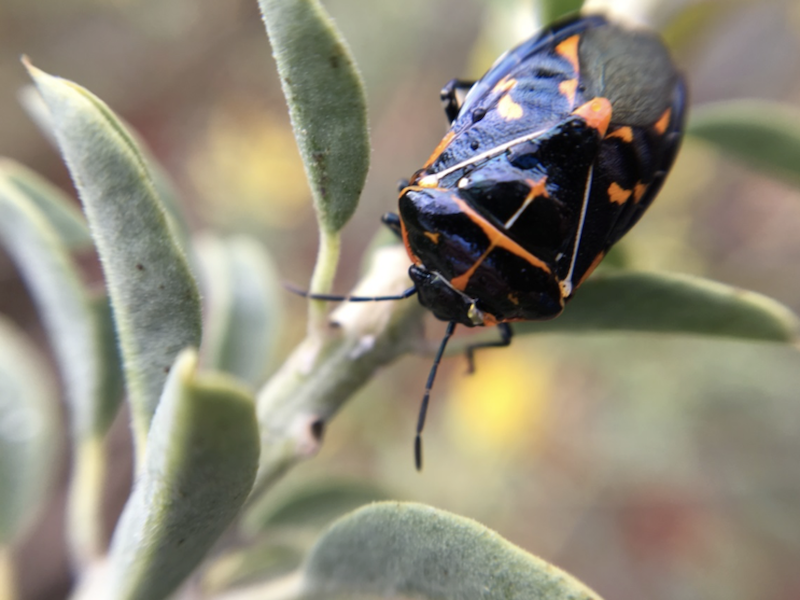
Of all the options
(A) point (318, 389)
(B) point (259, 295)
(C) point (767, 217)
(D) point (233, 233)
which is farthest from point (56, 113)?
(C) point (767, 217)

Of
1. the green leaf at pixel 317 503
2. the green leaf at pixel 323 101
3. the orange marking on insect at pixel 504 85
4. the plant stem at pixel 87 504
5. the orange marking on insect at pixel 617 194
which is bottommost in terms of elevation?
the green leaf at pixel 317 503

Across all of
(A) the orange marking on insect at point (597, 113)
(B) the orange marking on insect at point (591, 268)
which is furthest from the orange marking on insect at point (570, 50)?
(B) the orange marking on insect at point (591, 268)

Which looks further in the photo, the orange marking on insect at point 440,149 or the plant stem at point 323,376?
the orange marking on insect at point 440,149

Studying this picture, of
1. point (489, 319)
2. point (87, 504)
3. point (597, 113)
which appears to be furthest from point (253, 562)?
point (597, 113)

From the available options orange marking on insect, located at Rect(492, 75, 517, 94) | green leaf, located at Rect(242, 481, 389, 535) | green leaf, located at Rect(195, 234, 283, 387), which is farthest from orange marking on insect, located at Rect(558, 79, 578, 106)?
green leaf, located at Rect(242, 481, 389, 535)

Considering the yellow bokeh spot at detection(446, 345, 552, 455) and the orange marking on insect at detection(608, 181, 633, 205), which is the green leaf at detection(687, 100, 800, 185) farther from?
the yellow bokeh spot at detection(446, 345, 552, 455)

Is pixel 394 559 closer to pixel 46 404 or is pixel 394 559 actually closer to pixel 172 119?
pixel 46 404

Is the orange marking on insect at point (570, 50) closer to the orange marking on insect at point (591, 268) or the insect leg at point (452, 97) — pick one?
the insect leg at point (452, 97)
